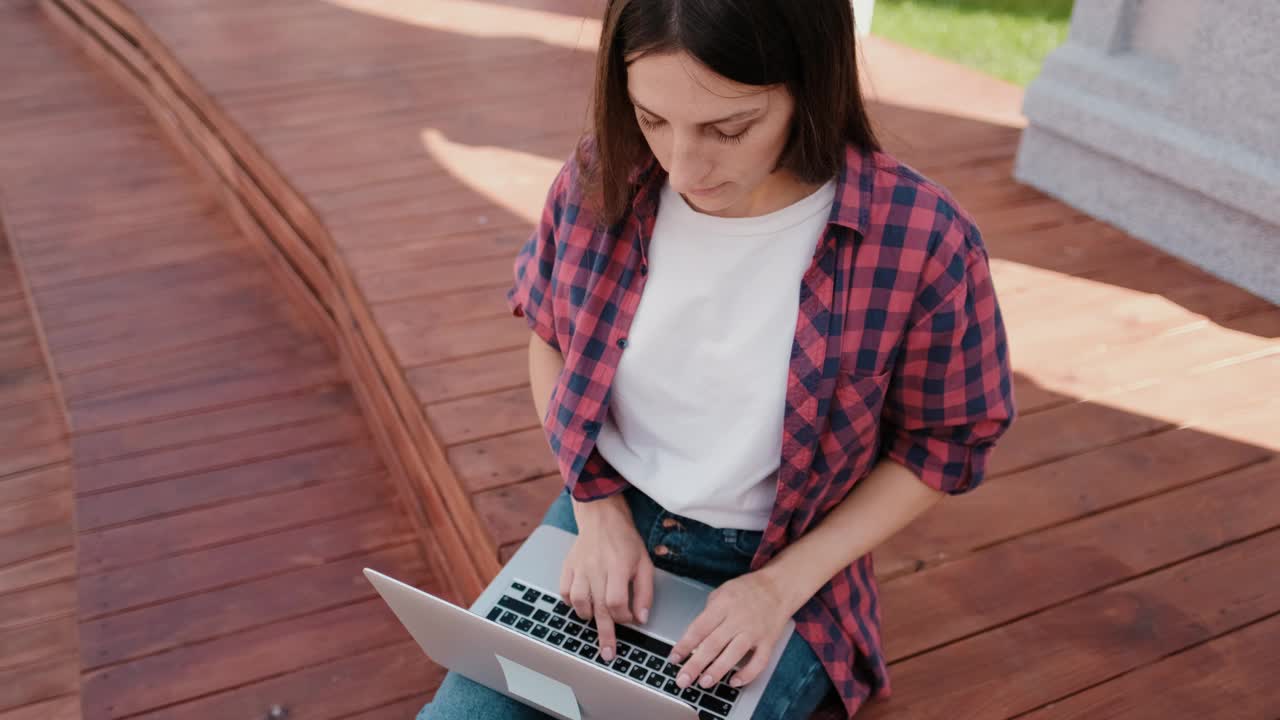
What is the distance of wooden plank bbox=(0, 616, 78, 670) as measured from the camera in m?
2.01

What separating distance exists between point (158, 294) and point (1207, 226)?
2805 millimetres

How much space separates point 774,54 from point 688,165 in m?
0.12

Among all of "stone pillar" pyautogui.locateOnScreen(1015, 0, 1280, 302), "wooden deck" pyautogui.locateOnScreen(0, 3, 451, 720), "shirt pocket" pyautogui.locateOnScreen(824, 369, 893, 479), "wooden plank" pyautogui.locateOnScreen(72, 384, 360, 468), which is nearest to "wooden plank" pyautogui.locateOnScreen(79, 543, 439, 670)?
"wooden deck" pyautogui.locateOnScreen(0, 3, 451, 720)

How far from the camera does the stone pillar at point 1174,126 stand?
2090mm

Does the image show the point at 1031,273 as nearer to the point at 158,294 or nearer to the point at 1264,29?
the point at 1264,29

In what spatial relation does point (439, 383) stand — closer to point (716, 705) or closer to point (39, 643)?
point (39, 643)

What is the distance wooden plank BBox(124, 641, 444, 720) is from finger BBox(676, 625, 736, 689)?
102 cm

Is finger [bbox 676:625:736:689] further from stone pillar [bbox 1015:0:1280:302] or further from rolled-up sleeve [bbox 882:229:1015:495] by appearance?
stone pillar [bbox 1015:0:1280:302]

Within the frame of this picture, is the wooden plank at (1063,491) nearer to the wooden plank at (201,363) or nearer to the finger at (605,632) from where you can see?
the finger at (605,632)

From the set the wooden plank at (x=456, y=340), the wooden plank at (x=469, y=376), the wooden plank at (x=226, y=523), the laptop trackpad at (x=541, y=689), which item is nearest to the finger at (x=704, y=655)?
the laptop trackpad at (x=541, y=689)

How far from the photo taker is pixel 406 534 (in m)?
2.22

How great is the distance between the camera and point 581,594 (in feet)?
3.41

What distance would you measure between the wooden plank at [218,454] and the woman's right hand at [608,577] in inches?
59.5

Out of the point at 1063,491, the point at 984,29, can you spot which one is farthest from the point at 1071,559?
the point at 984,29
